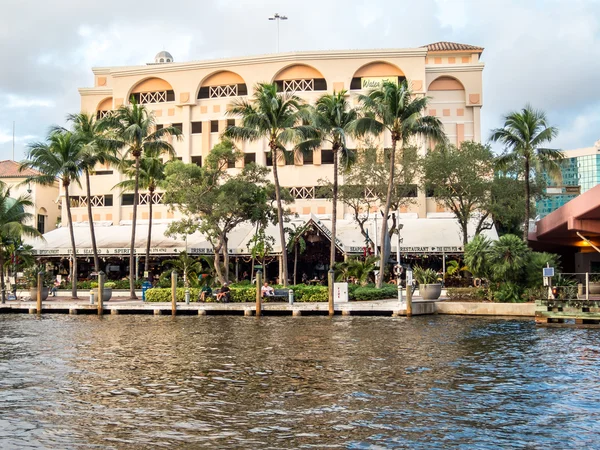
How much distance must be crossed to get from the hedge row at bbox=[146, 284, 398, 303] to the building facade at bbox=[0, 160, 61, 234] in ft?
116

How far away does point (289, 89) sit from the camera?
58688 mm

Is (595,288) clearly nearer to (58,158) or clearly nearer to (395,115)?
(395,115)

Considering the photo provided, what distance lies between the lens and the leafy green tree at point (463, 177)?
45469 mm

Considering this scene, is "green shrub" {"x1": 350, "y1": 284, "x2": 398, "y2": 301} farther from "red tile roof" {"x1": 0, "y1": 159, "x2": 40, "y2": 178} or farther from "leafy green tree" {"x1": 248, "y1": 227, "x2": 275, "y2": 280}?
"red tile roof" {"x1": 0, "y1": 159, "x2": 40, "y2": 178}

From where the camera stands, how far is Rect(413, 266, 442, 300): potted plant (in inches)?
1406

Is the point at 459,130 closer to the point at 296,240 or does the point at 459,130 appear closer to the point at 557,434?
the point at 296,240

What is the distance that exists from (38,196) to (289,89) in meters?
29.8

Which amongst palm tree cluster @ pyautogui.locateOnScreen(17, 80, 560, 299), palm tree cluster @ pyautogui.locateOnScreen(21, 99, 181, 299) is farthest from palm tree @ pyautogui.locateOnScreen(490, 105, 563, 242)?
palm tree cluster @ pyautogui.locateOnScreen(21, 99, 181, 299)

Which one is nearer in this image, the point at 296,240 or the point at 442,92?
the point at 296,240

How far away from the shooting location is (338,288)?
36094 millimetres

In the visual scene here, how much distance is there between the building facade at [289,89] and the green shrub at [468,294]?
17.3 meters

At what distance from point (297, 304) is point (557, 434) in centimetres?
2395

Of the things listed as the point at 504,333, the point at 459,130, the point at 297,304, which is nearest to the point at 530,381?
the point at 504,333

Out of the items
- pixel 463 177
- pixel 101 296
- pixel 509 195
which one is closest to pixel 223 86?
pixel 463 177
